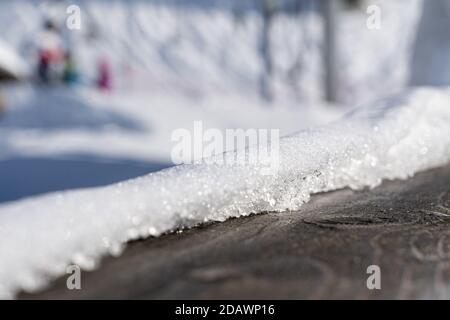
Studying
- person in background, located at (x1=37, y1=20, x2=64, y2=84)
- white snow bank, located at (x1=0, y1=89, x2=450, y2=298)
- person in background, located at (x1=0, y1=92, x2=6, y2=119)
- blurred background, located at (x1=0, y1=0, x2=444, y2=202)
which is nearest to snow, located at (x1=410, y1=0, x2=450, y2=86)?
white snow bank, located at (x1=0, y1=89, x2=450, y2=298)

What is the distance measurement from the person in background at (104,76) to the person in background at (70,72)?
340 millimetres

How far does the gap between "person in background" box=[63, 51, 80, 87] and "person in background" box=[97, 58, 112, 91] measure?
34cm

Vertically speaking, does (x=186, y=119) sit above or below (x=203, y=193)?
above

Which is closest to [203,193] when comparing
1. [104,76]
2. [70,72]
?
[70,72]

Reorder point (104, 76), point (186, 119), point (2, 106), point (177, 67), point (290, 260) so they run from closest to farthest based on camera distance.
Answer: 1. point (290, 260)
2. point (186, 119)
3. point (2, 106)
4. point (104, 76)
5. point (177, 67)

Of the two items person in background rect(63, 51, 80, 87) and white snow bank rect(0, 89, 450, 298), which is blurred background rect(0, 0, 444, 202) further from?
white snow bank rect(0, 89, 450, 298)

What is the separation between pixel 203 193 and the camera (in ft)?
2.76

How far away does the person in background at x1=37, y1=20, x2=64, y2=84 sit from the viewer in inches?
260

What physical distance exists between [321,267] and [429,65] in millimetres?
1950

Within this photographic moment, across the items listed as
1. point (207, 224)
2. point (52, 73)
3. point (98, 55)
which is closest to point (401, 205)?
point (207, 224)

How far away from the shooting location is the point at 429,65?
2363 mm

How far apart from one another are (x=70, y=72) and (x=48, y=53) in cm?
35

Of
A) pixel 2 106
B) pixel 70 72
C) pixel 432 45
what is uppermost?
pixel 70 72

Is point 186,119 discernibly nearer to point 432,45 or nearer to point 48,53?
point 48,53
